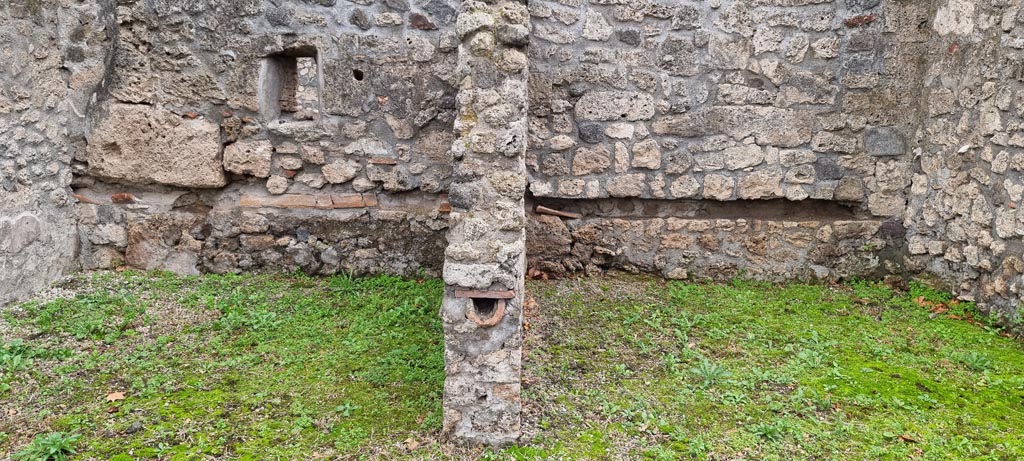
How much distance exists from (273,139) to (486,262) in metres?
2.67

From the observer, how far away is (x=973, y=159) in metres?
A: 4.30

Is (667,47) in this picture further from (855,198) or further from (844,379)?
(844,379)

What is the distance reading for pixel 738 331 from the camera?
411 centimetres

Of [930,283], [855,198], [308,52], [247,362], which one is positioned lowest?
[247,362]

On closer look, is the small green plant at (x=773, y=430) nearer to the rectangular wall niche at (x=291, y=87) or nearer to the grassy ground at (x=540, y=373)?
the grassy ground at (x=540, y=373)

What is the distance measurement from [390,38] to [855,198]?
11.4ft

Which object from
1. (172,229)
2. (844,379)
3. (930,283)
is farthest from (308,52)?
(930,283)

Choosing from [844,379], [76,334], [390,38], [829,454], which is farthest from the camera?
[390,38]

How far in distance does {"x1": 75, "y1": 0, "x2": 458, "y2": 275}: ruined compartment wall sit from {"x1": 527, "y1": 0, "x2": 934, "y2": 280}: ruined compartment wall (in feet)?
2.80

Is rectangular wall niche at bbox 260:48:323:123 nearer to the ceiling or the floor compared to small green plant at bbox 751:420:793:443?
nearer to the ceiling

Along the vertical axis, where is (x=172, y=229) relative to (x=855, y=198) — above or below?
below

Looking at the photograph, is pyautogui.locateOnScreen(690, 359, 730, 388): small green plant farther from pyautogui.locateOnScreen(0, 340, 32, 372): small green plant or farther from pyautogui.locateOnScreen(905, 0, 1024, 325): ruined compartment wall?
pyautogui.locateOnScreen(0, 340, 32, 372): small green plant

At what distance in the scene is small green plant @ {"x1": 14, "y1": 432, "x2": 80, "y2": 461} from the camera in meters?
2.71

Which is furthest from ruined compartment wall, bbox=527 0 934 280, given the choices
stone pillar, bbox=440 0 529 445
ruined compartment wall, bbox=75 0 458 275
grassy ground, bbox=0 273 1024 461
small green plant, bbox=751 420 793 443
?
small green plant, bbox=751 420 793 443
